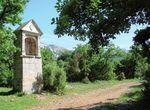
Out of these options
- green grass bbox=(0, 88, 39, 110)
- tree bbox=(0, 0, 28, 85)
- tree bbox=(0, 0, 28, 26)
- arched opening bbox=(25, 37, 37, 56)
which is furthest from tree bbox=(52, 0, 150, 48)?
arched opening bbox=(25, 37, 37, 56)

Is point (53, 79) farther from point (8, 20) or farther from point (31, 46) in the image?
point (8, 20)

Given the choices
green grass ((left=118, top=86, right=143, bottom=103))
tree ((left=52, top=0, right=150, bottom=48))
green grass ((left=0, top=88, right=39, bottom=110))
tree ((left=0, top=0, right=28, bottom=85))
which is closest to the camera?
tree ((left=52, top=0, right=150, bottom=48))

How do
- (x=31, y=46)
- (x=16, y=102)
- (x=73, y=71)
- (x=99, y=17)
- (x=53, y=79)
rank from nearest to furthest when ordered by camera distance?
1. (x=99, y=17)
2. (x=16, y=102)
3. (x=53, y=79)
4. (x=31, y=46)
5. (x=73, y=71)

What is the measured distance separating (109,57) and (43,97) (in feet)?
80.1

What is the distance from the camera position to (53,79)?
25.1 metres

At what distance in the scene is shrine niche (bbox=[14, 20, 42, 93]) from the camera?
23578 mm

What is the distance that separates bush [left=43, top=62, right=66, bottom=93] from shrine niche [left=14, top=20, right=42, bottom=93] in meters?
0.62

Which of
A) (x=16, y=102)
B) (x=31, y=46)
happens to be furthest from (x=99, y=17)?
(x=31, y=46)

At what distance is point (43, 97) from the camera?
22.2 meters

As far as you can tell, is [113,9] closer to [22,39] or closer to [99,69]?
[22,39]

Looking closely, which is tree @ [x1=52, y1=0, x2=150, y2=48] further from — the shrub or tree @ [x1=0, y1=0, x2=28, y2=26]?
the shrub

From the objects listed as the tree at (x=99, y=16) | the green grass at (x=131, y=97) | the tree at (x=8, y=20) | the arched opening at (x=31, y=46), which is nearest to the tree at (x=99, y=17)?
the tree at (x=99, y=16)

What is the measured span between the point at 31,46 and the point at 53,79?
328 centimetres

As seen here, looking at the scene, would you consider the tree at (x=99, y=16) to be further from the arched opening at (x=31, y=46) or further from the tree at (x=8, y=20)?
the arched opening at (x=31, y=46)
